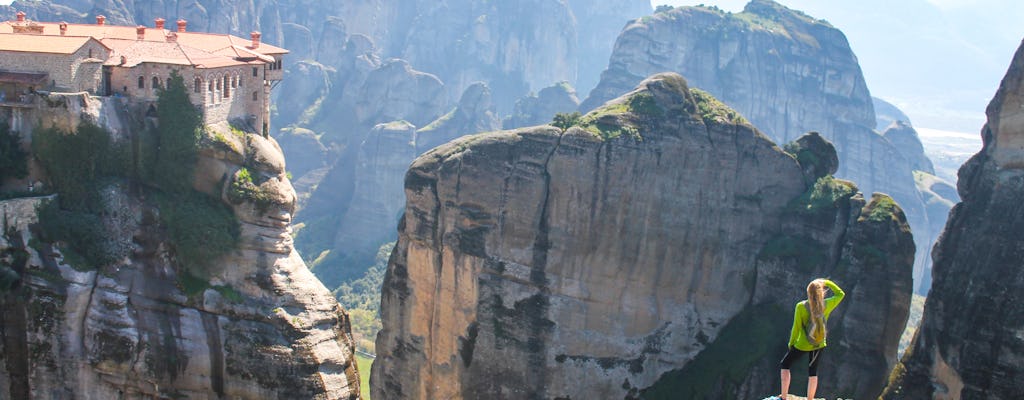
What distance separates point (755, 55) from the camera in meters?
139

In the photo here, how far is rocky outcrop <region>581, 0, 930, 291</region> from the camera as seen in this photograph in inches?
5276

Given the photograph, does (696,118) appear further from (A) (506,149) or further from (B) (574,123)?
(A) (506,149)

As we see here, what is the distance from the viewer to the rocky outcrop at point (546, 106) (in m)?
152

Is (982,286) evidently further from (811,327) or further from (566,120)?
(566,120)

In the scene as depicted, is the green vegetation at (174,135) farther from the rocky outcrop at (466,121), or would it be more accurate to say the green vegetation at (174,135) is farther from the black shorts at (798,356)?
the rocky outcrop at (466,121)

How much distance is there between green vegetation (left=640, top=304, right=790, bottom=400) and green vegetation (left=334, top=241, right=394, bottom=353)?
4794 cm

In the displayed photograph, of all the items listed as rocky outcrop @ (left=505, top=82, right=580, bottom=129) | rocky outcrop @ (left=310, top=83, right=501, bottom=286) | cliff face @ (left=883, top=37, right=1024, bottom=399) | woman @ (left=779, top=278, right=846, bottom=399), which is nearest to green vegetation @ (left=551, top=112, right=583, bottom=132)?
cliff face @ (left=883, top=37, right=1024, bottom=399)

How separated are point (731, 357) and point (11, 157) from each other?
95.5 ft

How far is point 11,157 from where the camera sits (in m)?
37.0

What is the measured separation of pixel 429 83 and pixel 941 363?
130 metres

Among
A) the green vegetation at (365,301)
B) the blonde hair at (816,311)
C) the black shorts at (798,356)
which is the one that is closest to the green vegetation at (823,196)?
the black shorts at (798,356)

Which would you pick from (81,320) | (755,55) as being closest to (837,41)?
(755,55)

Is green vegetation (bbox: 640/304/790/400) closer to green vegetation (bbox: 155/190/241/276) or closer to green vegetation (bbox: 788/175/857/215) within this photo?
green vegetation (bbox: 788/175/857/215)

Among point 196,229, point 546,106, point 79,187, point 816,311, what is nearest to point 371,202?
point 546,106
